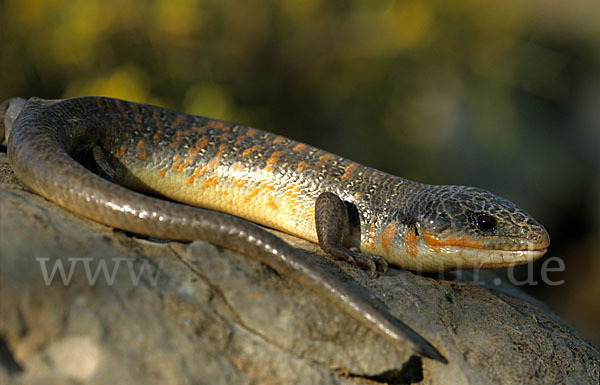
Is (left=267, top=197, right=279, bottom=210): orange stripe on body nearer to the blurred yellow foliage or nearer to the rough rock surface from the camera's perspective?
the rough rock surface

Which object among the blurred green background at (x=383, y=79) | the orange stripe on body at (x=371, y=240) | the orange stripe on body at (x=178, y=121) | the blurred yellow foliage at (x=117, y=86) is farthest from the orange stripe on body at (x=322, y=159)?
the blurred yellow foliage at (x=117, y=86)

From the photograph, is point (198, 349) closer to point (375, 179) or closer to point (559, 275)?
point (375, 179)

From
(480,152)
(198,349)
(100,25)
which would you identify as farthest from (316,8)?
(198,349)

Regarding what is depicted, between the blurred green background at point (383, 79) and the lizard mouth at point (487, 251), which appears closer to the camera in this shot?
the lizard mouth at point (487, 251)

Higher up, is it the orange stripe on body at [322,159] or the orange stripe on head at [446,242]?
the orange stripe on body at [322,159]

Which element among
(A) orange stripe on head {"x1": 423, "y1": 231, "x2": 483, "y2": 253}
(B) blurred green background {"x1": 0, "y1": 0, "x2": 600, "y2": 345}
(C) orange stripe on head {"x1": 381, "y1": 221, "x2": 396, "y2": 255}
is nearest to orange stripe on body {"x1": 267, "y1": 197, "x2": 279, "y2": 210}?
(C) orange stripe on head {"x1": 381, "y1": 221, "x2": 396, "y2": 255}

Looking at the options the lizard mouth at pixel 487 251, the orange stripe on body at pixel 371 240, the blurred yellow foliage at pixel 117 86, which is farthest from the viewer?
the blurred yellow foliage at pixel 117 86

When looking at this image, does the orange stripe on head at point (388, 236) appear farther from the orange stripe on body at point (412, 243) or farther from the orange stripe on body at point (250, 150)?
the orange stripe on body at point (250, 150)
